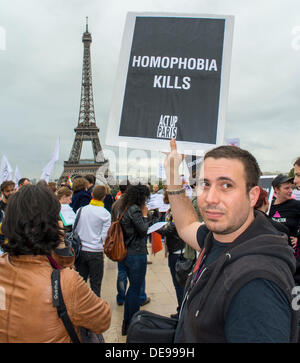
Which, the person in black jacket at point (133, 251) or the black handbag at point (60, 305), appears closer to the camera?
the black handbag at point (60, 305)

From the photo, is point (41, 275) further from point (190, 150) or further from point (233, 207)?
point (190, 150)

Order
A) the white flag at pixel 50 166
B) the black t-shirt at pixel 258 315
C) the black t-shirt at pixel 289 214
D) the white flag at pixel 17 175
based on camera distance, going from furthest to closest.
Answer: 1. the white flag at pixel 17 175
2. the white flag at pixel 50 166
3. the black t-shirt at pixel 289 214
4. the black t-shirt at pixel 258 315

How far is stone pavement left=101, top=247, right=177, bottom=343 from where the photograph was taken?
3.91 metres

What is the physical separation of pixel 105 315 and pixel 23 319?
45 cm

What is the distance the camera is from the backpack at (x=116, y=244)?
3641 millimetres

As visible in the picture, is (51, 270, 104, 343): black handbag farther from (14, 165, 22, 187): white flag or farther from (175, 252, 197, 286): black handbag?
(14, 165, 22, 187): white flag

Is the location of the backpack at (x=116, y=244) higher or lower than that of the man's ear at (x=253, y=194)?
lower

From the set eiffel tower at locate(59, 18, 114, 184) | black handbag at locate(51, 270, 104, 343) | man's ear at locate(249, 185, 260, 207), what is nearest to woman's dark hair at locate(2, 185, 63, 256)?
black handbag at locate(51, 270, 104, 343)

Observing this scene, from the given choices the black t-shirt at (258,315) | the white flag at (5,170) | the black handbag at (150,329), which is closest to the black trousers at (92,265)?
the black handbag at (150,329)

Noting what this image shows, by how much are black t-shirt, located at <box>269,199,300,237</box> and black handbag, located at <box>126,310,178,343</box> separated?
2.54 metres

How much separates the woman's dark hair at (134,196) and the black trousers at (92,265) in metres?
0.83

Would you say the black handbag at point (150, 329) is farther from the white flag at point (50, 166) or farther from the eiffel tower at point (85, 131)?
the eiffel tower at point (85, 131)

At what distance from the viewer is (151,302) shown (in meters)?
4.77
